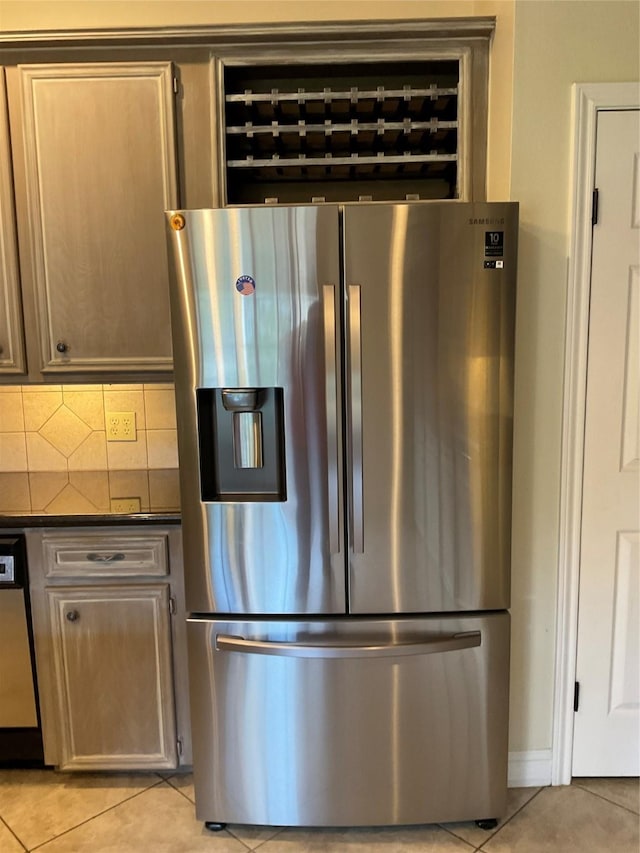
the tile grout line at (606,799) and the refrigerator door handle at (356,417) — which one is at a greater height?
the refrigerator door handle at (356,417)

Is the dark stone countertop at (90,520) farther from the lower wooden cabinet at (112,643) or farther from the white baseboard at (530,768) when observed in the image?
the white baseboard at (530,768)

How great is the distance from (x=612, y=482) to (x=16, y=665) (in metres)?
1.93

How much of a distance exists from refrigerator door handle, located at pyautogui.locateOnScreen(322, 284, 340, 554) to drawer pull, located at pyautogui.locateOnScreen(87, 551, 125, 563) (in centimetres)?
69

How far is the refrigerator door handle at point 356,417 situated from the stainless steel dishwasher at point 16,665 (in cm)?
103

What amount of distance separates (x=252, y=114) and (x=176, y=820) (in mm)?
2215

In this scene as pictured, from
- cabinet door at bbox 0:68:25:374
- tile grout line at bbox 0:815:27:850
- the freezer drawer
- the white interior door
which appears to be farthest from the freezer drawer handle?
cabinet door at bbox 0:68:25:374

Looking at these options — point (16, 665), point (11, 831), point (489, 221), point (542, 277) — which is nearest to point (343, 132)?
point (489, 221)

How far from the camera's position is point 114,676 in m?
1.92

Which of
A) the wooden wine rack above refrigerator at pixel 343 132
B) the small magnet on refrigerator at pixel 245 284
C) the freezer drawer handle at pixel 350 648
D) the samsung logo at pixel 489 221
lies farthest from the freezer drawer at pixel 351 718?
the wooden wine rack above refrigerator at pixel 343 132

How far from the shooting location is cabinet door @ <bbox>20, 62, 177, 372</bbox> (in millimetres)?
1893

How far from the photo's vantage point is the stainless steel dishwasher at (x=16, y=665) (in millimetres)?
1870

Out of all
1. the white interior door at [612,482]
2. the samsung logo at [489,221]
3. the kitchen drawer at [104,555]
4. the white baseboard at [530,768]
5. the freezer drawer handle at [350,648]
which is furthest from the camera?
the white baseboard at [530,768]

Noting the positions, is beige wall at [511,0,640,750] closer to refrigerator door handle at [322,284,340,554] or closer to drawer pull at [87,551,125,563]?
refrigerator door handle at [322,284,340,554]

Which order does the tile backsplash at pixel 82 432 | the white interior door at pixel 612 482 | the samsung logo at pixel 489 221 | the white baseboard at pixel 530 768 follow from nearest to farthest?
the samsung logo at pixel 489 221 < the white interior door at pixel 612 482 < the white baseboard at pixel 530 768 < the tile backsplash at pixel 82 432
